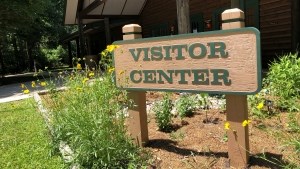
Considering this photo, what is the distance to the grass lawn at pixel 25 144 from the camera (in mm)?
4461

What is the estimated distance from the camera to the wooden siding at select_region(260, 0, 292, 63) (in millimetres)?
10773

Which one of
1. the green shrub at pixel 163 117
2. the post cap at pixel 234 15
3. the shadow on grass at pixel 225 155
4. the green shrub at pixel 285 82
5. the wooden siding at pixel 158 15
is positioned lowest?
the shadow on grass at pixel 225 155

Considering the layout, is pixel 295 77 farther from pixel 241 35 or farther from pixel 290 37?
pixel 290 37

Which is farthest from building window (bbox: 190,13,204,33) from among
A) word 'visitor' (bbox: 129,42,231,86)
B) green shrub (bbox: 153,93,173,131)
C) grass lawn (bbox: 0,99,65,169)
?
word 'visitor' (bbox: 129,42,231,86)

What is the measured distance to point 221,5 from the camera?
13562 millimetres

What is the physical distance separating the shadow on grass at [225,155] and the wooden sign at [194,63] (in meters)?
0.70

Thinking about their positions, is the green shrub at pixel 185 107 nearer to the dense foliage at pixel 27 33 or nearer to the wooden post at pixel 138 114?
the wooden post at pixel 138 114

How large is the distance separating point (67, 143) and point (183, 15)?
507cm

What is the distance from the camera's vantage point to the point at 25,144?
525 centimetres

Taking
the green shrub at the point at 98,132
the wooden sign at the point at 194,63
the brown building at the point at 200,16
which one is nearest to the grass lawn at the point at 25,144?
the green shrub at the point at 98,132

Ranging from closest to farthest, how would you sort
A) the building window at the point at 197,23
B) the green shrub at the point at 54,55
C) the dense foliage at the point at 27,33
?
the building window at the point at 197,23 < the dense foliage at the point at 27,33 < the green shrub at the point at 54,55

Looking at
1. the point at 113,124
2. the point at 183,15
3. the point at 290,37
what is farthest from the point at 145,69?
the point at 290,37

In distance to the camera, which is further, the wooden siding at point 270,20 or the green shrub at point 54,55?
the green shrub at point 54,55

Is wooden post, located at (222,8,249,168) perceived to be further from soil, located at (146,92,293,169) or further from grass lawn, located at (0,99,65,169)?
grass lawn, located at (0,99,65,169)
